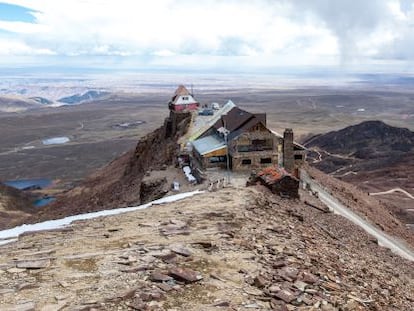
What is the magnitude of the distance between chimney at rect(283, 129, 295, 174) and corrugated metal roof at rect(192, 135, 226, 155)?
4.65 m

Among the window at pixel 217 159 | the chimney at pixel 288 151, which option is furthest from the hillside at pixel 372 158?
the window at pixel 217 159

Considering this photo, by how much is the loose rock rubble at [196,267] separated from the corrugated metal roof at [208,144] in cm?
1791

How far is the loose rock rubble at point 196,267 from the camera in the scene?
379 inches

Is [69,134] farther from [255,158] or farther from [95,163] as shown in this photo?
[255,158]

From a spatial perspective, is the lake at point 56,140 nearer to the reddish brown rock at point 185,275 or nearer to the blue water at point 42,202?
the blue water at point 42,202

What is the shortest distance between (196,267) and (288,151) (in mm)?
26665

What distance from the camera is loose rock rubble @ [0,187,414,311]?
963 cm

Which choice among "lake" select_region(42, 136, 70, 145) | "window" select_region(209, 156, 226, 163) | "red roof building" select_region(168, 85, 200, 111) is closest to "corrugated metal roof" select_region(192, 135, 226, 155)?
"window" select_region(209, 156, 226, 163)

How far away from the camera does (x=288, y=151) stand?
3697 cm

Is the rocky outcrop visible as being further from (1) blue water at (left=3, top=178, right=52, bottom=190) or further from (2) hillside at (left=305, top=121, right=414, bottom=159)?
(2) hillside at (left=305, top=121, right=414, bottom=159)

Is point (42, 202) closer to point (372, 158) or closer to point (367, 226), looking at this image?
point (367, 226)

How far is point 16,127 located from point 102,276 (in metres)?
165

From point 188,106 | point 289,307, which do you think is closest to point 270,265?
point 289,307

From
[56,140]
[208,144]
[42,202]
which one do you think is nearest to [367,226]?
[208,144]
